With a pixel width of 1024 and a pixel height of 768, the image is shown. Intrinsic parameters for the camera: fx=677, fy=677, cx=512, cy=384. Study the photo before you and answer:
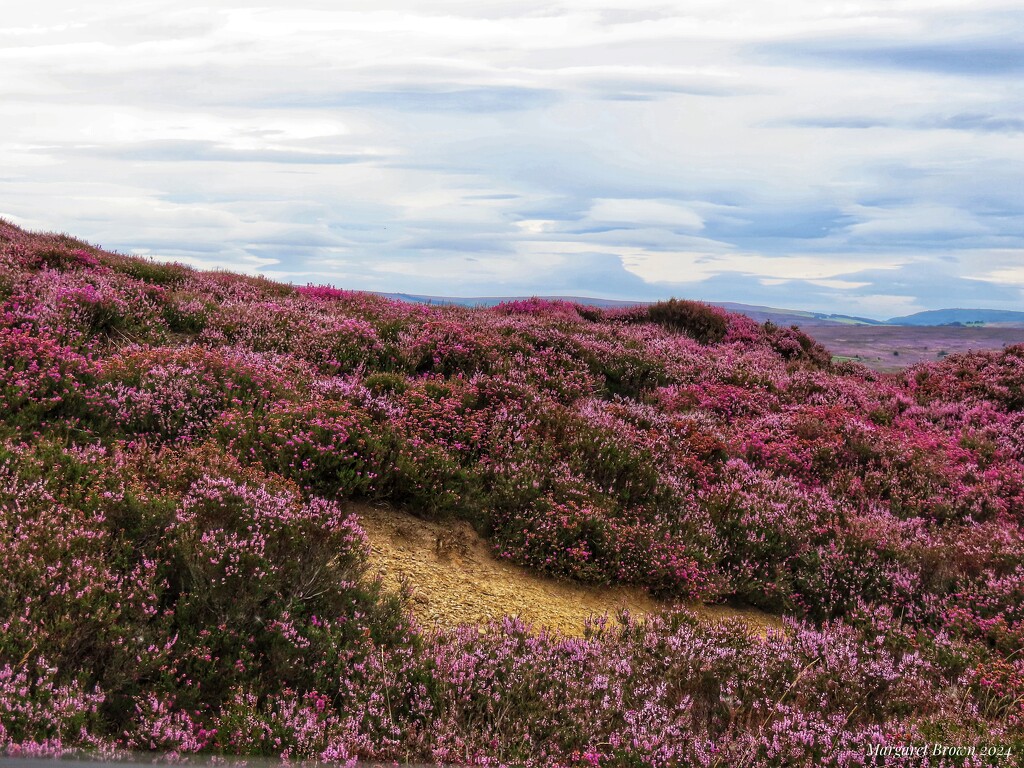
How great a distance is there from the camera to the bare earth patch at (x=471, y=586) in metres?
4.99

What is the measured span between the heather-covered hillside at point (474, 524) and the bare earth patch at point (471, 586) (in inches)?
6.1

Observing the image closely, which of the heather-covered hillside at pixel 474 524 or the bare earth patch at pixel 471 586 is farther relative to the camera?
the bare earth patch at pixel 471 586

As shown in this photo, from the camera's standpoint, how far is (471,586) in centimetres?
A: 531

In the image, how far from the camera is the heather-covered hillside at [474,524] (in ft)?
10.8

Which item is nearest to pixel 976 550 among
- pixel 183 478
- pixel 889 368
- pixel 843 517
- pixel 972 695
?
pixel 843 517

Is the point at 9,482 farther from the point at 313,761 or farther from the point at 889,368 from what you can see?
the point at 889,368

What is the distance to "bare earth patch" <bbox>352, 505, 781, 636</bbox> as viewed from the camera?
4.99 meters

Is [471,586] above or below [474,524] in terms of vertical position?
below

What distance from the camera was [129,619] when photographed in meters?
3.55

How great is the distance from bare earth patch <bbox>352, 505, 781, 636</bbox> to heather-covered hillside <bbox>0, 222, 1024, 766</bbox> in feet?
0.51

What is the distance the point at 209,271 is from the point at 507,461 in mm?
11088

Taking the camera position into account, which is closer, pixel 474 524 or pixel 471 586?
pixel 471 586

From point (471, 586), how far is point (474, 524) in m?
0.92

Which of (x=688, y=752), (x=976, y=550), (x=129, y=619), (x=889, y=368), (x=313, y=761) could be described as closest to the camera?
(x=313, y=761)
